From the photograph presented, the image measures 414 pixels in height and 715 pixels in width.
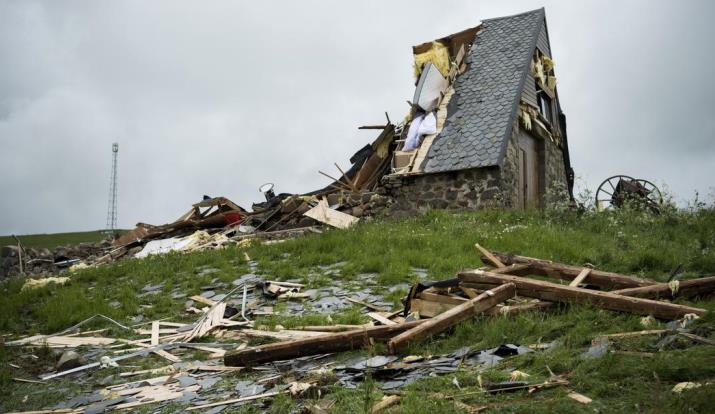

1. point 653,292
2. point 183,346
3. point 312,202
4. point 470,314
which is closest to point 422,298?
point 470,314

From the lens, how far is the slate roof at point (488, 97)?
643 inches

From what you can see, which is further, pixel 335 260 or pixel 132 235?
pixel 132 235

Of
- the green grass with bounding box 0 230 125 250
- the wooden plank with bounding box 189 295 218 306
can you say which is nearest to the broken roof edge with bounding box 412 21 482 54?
the wooden plank with bounding box 189 295 218 306

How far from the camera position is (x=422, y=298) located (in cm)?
665

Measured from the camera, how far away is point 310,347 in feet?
18.8

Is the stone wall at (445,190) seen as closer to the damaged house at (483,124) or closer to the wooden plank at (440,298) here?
the damaged house at (483,124)

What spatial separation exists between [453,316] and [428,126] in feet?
41.9

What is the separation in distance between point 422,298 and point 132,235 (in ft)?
53.5

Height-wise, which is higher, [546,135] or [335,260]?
[546,135]

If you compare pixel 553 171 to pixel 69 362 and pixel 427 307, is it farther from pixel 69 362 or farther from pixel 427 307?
pixel 69 362

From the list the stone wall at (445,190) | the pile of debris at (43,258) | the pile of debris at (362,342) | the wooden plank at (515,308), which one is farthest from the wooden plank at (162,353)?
the pile of debris at (43,258)

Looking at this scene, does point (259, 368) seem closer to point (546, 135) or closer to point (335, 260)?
point (335, 260)

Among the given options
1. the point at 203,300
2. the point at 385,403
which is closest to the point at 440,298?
the point at 385,403

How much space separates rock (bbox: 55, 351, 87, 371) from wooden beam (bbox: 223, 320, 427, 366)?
2570mm
